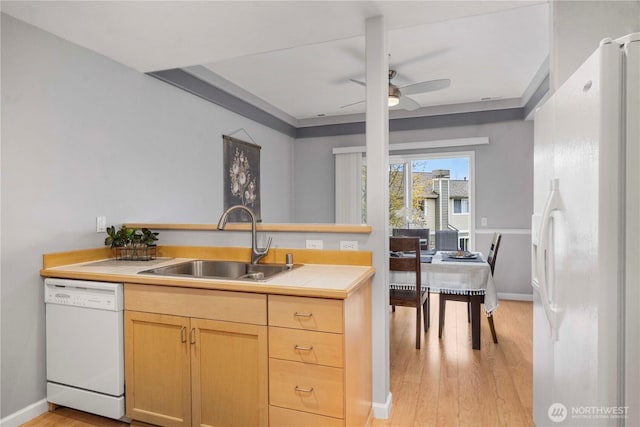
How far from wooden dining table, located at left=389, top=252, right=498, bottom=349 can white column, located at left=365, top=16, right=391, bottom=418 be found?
45.2 inches

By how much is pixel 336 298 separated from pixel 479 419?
1305 mm

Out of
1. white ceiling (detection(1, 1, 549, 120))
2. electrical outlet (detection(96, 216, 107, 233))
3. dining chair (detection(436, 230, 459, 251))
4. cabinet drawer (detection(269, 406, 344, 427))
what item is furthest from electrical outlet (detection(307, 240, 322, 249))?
dining chair (detection(436, 230, 459, 251))

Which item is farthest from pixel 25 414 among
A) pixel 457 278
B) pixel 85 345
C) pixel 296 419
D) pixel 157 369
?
pixel 457 278

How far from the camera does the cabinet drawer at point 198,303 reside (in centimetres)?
170

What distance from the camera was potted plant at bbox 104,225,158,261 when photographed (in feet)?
8.08

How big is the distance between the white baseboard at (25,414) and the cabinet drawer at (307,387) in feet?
5.13

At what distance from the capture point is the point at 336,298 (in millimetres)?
1552

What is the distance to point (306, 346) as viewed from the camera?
1605 mm

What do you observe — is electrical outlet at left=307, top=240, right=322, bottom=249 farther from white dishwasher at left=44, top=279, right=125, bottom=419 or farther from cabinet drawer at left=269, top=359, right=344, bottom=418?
white dishwasher at left=44, top=279, right=125, bottom=419

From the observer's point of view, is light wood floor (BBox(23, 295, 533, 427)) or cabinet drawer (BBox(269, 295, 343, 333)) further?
light wood floor (BBox(23, 295, 533, 427))

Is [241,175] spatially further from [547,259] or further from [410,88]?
[547,259]

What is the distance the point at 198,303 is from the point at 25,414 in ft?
4.41

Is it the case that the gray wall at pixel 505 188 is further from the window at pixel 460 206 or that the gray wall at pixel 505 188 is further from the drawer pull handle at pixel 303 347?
the drawer pull handle at pixel 303 347

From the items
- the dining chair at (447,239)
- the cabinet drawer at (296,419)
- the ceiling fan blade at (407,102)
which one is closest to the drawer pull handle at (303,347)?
the cabinet drawer at (296,419)
